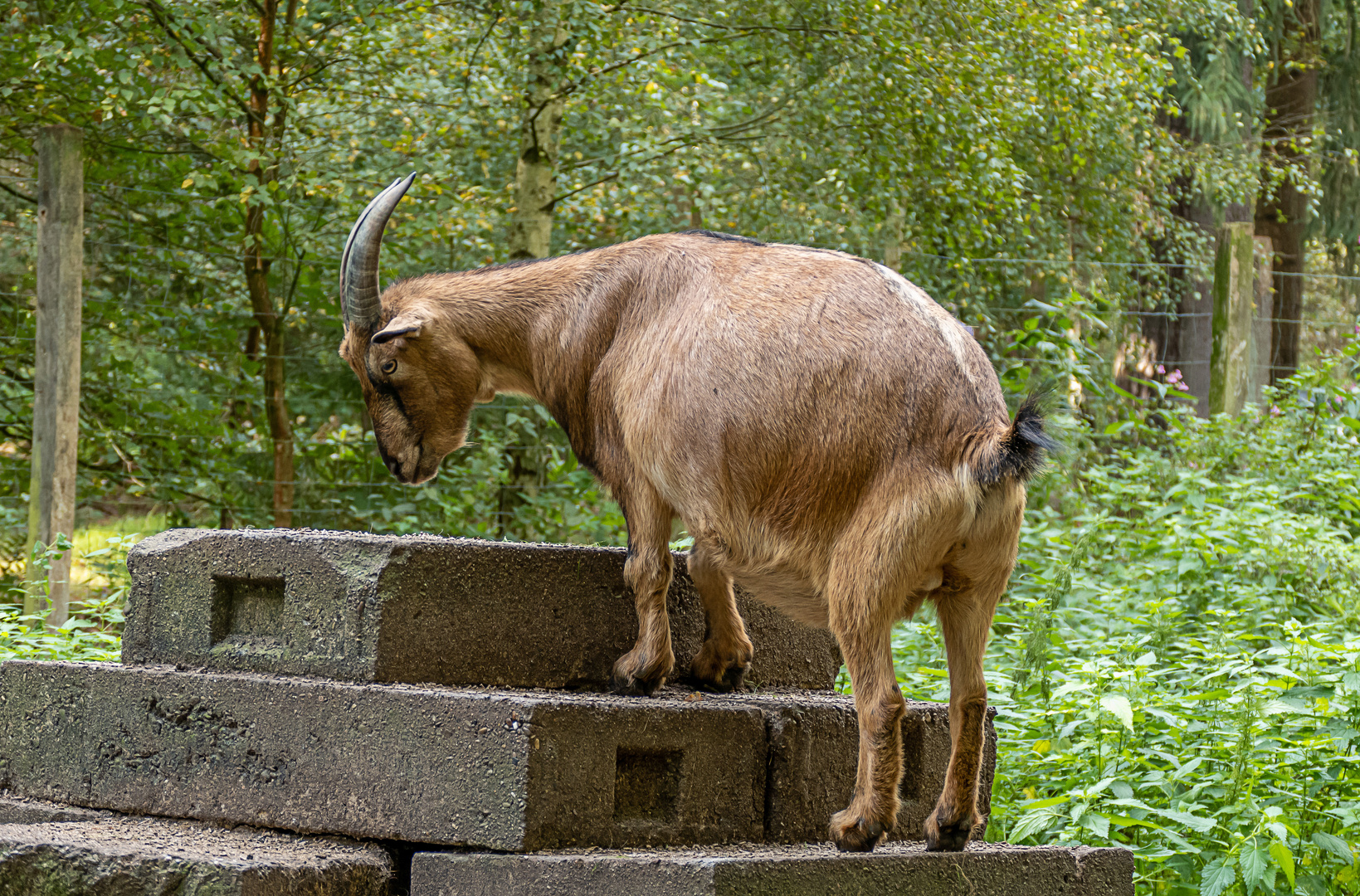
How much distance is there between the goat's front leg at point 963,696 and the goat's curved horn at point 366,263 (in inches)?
80.7

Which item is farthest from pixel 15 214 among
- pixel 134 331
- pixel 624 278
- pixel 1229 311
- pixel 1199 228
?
pixel 1199 228

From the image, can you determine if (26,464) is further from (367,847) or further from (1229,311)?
(1229,311)

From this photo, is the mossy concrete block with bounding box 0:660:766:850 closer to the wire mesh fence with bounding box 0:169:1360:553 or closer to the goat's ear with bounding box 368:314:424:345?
the goat's ear with bounding box 368:314:424:345

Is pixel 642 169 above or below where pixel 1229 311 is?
above

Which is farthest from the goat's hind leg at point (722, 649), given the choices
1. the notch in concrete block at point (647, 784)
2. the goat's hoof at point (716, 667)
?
the notch in concrete block at point (647, 784)

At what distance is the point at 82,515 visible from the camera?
980cm

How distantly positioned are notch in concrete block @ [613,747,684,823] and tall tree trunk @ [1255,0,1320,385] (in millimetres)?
14651

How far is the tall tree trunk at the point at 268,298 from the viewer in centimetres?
881

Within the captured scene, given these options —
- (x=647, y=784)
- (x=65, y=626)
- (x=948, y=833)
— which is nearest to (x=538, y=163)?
(x=65, y=626)

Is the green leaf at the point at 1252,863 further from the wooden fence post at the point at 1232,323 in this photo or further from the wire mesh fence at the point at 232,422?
the wooden fence post at the point at 1232,323

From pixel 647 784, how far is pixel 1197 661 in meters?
3.61

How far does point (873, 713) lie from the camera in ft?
11.1

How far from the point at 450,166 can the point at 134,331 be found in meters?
2.58

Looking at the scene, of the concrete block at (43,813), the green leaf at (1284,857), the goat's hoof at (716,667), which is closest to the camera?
the green leaf at (1284,857)
